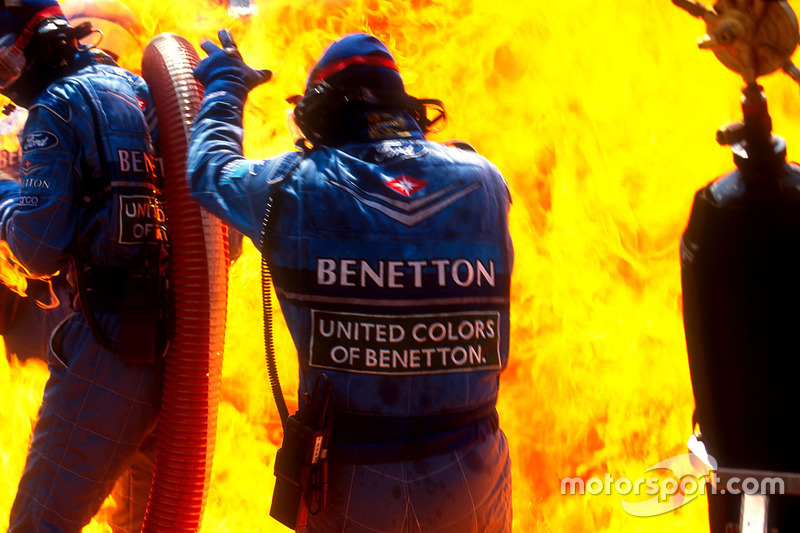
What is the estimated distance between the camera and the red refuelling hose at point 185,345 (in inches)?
109

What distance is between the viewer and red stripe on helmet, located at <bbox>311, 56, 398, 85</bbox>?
6.78ft

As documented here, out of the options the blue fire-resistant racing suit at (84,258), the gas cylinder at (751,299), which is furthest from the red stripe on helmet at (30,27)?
the gas cylinder at (751,299)

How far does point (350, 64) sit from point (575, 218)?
2.15m

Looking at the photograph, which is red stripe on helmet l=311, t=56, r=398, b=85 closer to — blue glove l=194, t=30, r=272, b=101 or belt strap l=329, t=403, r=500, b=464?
blue glove l=194, t=30, r=272, b=101

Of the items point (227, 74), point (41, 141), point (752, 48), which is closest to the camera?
point (752, 48)

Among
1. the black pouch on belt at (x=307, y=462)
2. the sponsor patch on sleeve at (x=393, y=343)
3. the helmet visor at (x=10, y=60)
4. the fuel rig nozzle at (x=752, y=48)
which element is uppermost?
the helmet visor at (x=10, y=60)

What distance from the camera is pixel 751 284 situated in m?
1.62

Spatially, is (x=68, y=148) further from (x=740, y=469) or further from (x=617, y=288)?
(x=617, y=288)

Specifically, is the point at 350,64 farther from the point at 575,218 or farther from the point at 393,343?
the point at 575,218

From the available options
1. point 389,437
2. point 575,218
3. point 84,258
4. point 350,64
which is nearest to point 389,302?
point 389,437

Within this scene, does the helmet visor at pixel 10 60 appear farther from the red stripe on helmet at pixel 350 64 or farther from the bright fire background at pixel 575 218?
the bright fire background at pixel 575 218

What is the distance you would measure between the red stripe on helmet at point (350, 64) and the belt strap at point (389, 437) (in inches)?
40.5

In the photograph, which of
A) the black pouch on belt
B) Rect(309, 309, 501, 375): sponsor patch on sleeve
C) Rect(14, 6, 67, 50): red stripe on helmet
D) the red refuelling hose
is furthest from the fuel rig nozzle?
Rect(14, 6, 67, 50): red stripe on helmet

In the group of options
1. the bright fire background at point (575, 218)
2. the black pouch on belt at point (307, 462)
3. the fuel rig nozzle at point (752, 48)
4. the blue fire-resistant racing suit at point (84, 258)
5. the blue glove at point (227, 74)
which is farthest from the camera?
the bright fire background at point (575, 218)
